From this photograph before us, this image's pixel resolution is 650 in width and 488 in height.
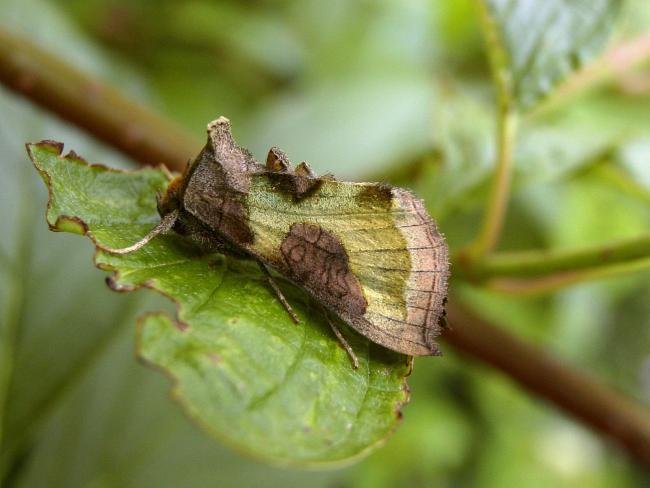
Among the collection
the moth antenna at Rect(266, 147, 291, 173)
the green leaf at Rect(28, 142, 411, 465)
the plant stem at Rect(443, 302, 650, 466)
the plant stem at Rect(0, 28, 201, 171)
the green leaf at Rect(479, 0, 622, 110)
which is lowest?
the green leaf at Rect(28, 142, 411, 465)

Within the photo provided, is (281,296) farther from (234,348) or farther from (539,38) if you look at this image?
(539,38)

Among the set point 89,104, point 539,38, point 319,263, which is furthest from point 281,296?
point 539,38

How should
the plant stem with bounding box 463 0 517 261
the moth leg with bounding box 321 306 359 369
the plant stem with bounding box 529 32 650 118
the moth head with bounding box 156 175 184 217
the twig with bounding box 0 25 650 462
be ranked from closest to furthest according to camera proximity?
the moth leg with bounding box 321 306 359 369 → the moth head with bounding box 156 175 184 217 → the plant stem with bounding box 463 0 517 261 → the twig with bounding box 0 25 650 462 → the plant stem with bounding box 529 32 650 118

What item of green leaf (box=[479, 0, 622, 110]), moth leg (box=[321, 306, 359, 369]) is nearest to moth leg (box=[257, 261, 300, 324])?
moth leg (box=[321, 306, 359, 369])

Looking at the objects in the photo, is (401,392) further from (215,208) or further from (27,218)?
(27,218)

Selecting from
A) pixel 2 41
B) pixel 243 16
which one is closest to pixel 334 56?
pixel 243 16

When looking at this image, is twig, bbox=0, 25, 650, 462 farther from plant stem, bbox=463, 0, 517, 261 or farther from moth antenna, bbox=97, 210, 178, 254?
moth antenna, bbox=97, 210, 178, 254

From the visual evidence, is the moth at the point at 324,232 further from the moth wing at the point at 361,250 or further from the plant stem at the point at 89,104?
the plant stem at the point at 89,104
